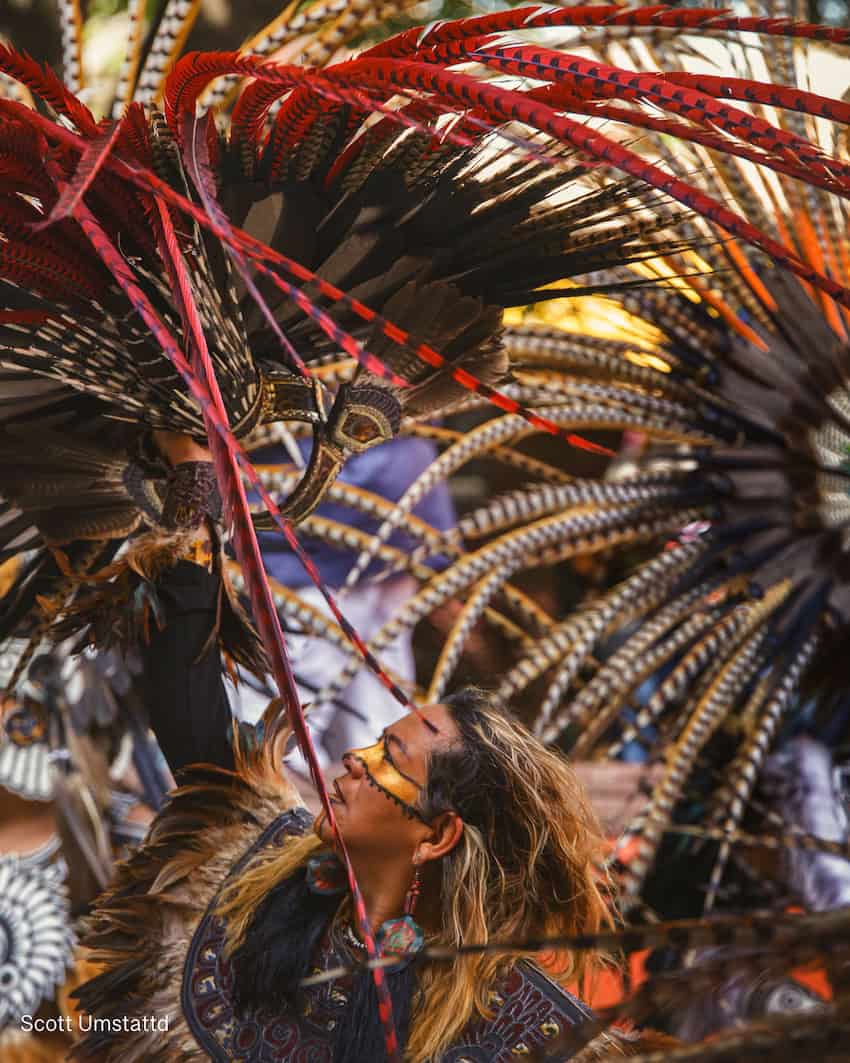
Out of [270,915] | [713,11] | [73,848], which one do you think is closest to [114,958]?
[270,915]

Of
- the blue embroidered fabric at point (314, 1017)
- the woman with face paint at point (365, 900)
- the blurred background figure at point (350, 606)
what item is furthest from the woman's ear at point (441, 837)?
the blurred background figure at point (350, 606)

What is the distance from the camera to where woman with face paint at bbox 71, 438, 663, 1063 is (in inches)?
36.0

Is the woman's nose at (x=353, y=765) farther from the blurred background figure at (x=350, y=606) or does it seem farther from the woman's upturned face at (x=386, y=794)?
the blurred background figure at (x=350, y=606)

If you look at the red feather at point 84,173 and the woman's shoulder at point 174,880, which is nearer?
the red feather at point 84,173

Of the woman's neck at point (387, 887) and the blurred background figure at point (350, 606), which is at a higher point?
the blurred background figure at point (350, 606)

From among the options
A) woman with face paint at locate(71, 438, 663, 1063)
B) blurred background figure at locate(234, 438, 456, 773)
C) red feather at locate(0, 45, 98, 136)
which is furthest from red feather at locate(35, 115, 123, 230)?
blurred background figure at locate(234, 438, 456, 773)

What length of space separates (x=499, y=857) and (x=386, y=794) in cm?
10

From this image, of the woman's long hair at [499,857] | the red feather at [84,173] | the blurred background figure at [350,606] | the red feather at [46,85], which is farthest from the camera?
the blurred background figure at [350,606]

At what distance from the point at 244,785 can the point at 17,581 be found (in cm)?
30

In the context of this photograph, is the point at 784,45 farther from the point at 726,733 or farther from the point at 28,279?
the point at 28,279

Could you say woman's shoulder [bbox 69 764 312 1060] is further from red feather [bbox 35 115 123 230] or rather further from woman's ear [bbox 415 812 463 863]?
red feather [bbox 35 115 123 230]

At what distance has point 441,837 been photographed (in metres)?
0.95

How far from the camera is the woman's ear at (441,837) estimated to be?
940 mm

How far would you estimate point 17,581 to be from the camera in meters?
1.16
